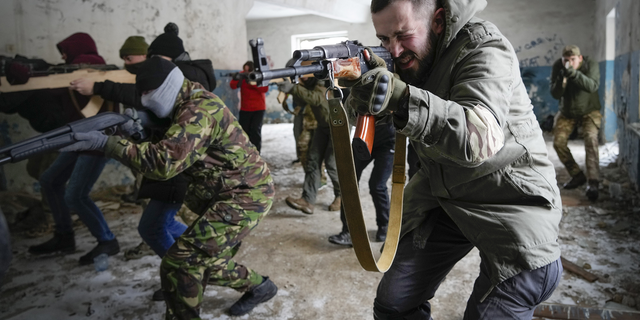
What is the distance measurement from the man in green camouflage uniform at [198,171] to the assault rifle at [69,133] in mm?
53

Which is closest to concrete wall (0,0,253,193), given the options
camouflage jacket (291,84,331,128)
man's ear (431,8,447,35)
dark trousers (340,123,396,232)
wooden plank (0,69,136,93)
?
wooden plank (0,69,136,93)

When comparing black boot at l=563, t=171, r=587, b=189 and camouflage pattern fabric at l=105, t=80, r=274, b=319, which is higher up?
camouflage pattern fabric at l=105, t=80, r=274, b=319

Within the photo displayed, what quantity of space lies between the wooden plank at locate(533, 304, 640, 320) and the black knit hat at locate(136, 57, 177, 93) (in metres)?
2.33

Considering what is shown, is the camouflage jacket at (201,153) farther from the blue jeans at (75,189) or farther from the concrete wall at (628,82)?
the concrete wall at (628,82)

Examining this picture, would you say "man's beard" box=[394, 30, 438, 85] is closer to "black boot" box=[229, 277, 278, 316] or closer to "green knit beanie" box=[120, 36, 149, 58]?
"black boot" box=[229, 277, 278, 316]

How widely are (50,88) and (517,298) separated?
154 inches

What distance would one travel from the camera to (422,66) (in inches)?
60.1

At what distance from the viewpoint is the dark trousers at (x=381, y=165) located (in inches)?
145

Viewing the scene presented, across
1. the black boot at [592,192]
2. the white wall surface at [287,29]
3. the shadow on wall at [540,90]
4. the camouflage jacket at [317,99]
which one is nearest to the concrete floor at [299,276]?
the black boot at [592,192]

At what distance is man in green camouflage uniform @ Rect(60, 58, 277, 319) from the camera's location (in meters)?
2.19

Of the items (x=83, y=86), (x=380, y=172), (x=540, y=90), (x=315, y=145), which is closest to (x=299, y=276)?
(x=380, y=172)

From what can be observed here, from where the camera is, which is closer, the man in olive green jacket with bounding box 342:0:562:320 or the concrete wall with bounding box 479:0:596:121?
the man in olive green jacket with bounding box 342:0:562:320

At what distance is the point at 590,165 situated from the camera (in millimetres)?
5180

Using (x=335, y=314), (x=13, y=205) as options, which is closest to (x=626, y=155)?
(x=335, y=314)
